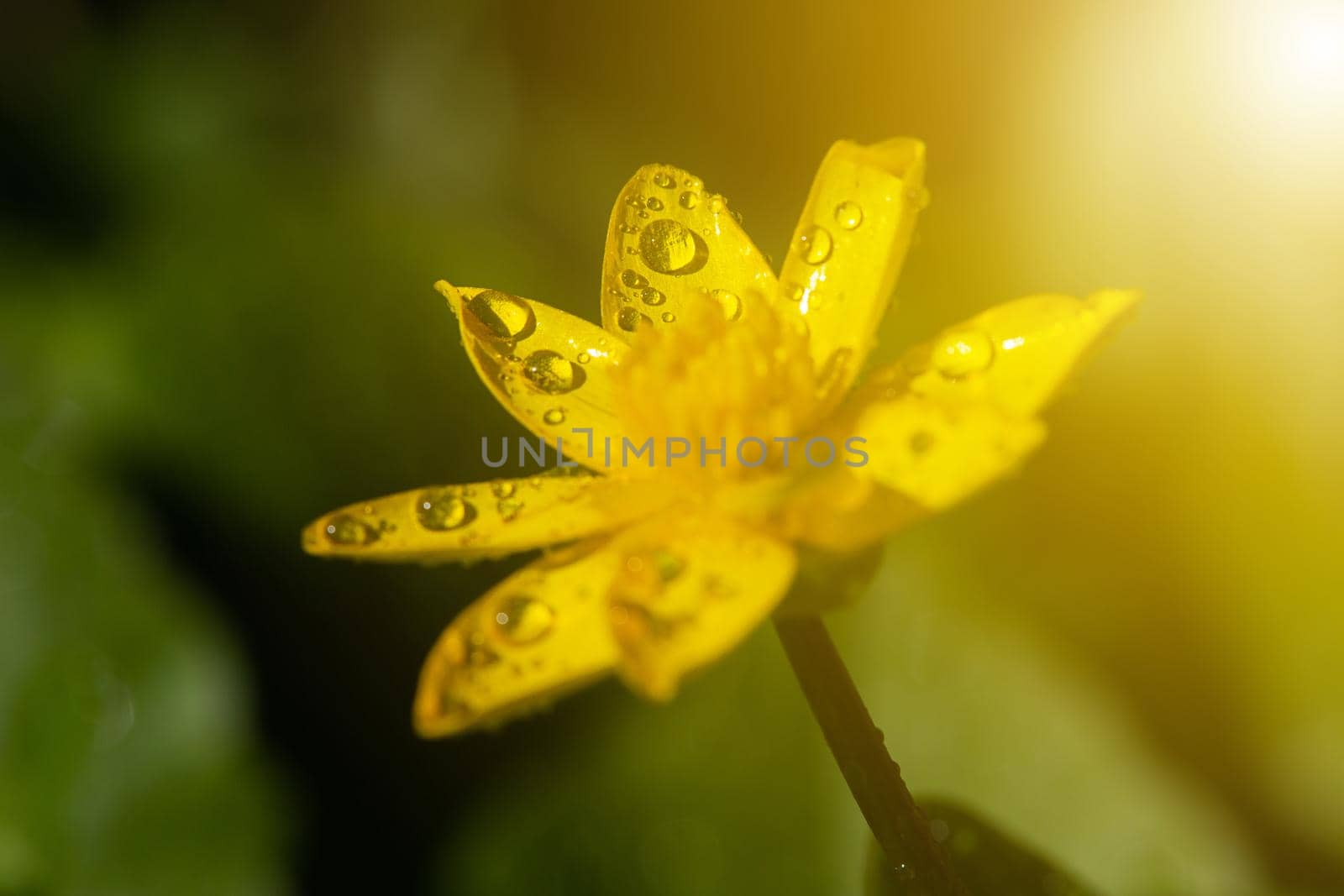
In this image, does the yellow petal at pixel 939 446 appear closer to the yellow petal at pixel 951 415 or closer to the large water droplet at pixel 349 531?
the yellow petal at pixel 951 415

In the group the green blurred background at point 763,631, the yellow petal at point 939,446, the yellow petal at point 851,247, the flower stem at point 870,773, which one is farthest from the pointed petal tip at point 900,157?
the green blurred background at point 763,631

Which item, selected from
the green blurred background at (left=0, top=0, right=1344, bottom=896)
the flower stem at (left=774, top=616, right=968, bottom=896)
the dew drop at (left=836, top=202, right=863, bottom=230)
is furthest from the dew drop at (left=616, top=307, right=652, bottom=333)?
the green blurred background at (left=0, top=0, right=1344, bottom=896)

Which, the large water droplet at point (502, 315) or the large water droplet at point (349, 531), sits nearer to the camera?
the large water droplet at point (349, 531)

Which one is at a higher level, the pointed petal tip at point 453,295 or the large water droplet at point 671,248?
the large water droplet at point 671,248

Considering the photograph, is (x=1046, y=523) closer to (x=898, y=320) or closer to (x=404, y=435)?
(x=898, y=320)

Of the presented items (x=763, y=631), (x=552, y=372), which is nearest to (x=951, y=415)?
(x=552, y=372)

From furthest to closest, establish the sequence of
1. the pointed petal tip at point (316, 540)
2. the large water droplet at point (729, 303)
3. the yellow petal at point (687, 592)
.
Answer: the large water droplet at point (729, 303), the pointed petal tip at point (316, 540), the yellow petal at point (687, 592)

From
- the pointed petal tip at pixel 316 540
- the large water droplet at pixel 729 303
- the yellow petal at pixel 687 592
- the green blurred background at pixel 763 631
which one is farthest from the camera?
the green blurred background at pixel 763 631

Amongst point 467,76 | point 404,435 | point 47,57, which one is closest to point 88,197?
point 47,57
